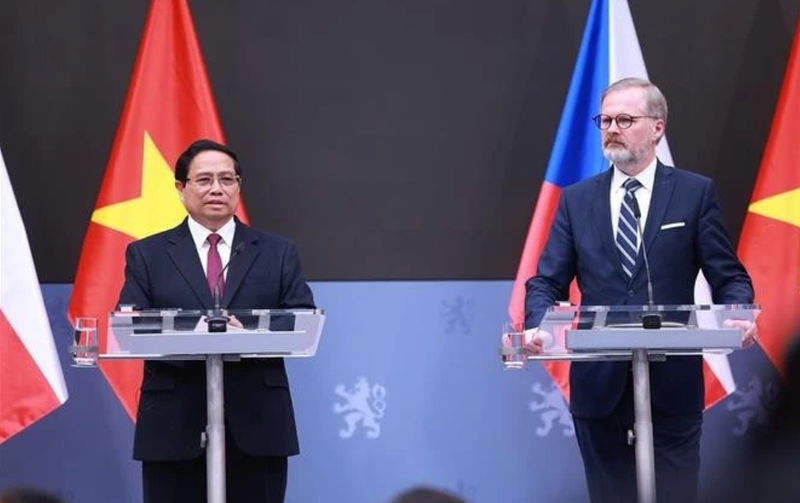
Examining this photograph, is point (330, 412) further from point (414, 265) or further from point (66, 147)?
point (66, 147)

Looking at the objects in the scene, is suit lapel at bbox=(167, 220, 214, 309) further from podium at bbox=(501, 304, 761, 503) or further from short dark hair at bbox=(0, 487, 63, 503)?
short dark hair at bbox=(0, 487, 63, 503)

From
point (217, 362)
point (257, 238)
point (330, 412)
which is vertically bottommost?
point (330, 412)

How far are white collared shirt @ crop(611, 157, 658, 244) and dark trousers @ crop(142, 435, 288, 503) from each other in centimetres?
121

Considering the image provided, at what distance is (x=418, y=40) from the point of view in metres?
5.18

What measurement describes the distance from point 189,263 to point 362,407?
155 cm

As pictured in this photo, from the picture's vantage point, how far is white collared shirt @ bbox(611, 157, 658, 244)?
3699mm

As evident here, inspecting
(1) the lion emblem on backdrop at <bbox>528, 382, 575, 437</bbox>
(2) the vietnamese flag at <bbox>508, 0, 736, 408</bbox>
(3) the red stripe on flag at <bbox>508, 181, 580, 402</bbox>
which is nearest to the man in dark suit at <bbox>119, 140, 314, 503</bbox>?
(3) the red stripe on flag at <bbox>508, 181, 580, 402</bbox>

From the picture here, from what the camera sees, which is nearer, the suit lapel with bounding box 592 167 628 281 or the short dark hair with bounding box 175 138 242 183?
the suit lapel with bounding box 592 167 628 281

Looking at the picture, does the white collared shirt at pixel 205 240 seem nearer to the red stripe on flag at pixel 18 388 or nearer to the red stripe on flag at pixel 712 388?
the red stripe on flag at pixel 18 388

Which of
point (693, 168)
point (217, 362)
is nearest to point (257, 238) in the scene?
point (217, 362)

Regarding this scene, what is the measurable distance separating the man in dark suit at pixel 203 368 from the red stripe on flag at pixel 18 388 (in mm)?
922

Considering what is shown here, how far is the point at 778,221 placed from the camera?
4.82 m

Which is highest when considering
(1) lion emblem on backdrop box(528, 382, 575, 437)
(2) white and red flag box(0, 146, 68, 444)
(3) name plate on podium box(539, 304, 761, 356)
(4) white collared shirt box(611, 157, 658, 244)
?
(4) white collared shirt box(611, 157, 658, 244)

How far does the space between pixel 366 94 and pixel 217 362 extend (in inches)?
84.1
